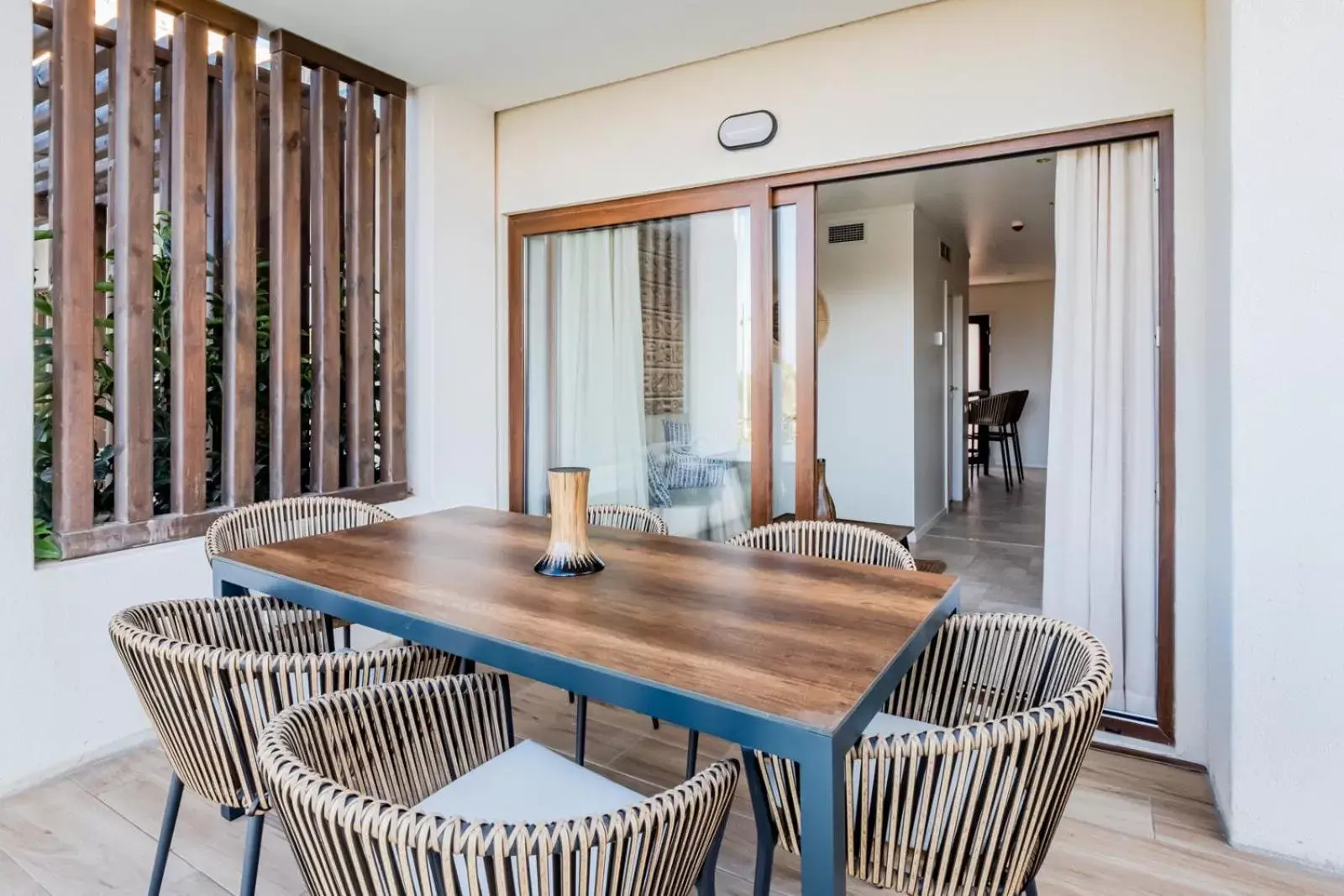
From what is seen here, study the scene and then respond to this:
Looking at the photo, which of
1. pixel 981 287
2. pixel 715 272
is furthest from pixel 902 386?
pixel 981 287

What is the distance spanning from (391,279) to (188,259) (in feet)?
2.85

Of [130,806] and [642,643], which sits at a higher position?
[642,643]

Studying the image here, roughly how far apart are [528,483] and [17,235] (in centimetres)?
224

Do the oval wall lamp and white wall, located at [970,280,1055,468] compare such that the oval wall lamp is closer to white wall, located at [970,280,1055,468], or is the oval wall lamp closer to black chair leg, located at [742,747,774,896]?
black chair leg, located at [742,747,774,896]

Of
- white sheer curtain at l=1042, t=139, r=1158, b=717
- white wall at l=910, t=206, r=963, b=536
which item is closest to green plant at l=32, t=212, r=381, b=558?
white sheer curtain at l=1042, t=139, r=1158, b=717

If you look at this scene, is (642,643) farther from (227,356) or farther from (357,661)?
(227,356)

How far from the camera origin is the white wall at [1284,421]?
182 centimetres

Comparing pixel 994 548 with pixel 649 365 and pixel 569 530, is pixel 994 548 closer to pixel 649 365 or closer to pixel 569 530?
pixel 649 365

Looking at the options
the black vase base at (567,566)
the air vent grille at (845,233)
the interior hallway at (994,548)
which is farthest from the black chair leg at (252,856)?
the air vent grille at (845,233)

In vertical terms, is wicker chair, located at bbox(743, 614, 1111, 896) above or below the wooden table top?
below

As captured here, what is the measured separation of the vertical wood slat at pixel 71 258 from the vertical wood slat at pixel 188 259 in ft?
0.89

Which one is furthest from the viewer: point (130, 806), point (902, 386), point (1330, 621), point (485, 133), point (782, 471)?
point (902, 386)

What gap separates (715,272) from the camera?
129 inches

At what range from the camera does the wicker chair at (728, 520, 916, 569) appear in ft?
6.67
